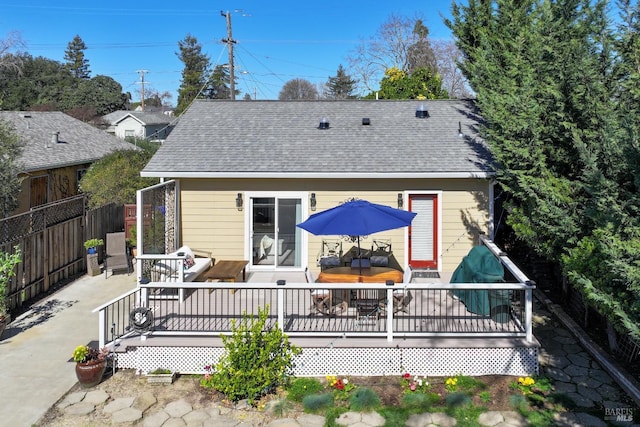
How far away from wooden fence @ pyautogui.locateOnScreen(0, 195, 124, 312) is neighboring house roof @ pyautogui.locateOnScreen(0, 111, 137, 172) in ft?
9.97

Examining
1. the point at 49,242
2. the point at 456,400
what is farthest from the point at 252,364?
the point at 49,242

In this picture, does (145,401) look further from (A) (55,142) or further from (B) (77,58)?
(B) (77,58)

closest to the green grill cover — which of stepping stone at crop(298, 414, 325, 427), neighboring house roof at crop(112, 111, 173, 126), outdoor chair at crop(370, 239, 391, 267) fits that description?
outdoor chair at crop(370, 239, 391, 267)

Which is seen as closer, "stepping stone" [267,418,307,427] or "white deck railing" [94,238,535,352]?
"stepping stone" [267,418,307,427]

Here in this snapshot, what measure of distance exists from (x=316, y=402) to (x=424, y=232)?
5685 mm

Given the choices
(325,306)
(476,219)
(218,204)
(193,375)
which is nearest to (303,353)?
(325,306)

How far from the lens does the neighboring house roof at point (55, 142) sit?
1639 centimetres

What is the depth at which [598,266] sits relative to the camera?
21.6 ft

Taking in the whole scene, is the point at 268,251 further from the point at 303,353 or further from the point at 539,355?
the point at 539,355

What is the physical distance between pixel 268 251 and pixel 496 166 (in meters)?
5.34

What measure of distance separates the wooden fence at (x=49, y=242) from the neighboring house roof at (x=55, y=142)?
304cm

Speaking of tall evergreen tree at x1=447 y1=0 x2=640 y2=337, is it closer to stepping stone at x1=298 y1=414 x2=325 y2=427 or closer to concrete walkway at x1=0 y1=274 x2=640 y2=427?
concrete walkway at x1=0 y1=274 x2=640 y2=427

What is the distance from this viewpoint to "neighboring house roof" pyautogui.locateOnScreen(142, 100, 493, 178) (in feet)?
35.1

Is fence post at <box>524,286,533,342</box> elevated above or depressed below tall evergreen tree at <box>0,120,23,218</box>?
below
